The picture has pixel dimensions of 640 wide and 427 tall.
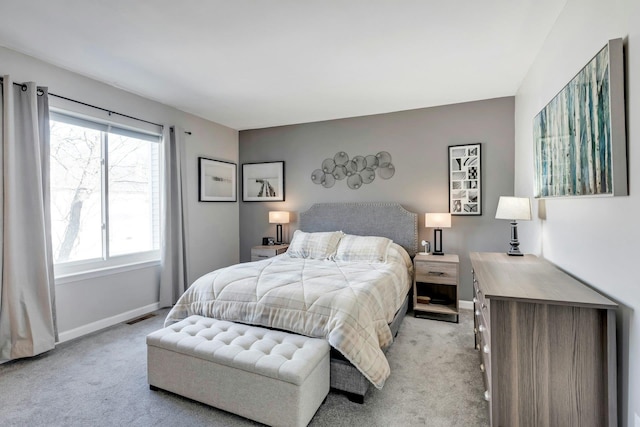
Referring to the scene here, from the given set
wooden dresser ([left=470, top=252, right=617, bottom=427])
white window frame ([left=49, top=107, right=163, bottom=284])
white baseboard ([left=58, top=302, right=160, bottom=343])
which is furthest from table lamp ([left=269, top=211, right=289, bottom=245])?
wooden dresser ([left=470, top=252, right=617, bottom=427])

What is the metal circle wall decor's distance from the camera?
4297 millimetres

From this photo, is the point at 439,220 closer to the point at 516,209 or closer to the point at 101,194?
the point at 516,209

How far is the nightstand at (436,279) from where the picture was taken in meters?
3.47

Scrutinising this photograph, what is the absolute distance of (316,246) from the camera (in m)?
3.90

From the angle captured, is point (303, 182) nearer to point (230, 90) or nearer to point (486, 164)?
point (230, 90)

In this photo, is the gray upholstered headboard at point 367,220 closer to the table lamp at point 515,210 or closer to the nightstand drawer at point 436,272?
the nightstand drawer at point 436,272

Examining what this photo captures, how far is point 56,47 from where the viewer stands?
2549 mm

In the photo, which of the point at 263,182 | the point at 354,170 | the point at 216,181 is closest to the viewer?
the point at 354,170

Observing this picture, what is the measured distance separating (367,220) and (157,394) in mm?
2991

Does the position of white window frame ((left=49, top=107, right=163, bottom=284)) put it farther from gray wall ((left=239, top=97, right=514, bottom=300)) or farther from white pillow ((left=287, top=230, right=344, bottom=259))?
white pillow ((left=287, top=230, right=344, bottom=259))

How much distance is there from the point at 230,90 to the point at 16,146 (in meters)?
1.94

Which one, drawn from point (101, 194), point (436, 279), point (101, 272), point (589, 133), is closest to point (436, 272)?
point (436, 279)

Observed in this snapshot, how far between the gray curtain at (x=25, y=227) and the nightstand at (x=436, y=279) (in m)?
3.60

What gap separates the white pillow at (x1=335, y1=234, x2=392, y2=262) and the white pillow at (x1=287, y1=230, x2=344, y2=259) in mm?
119
